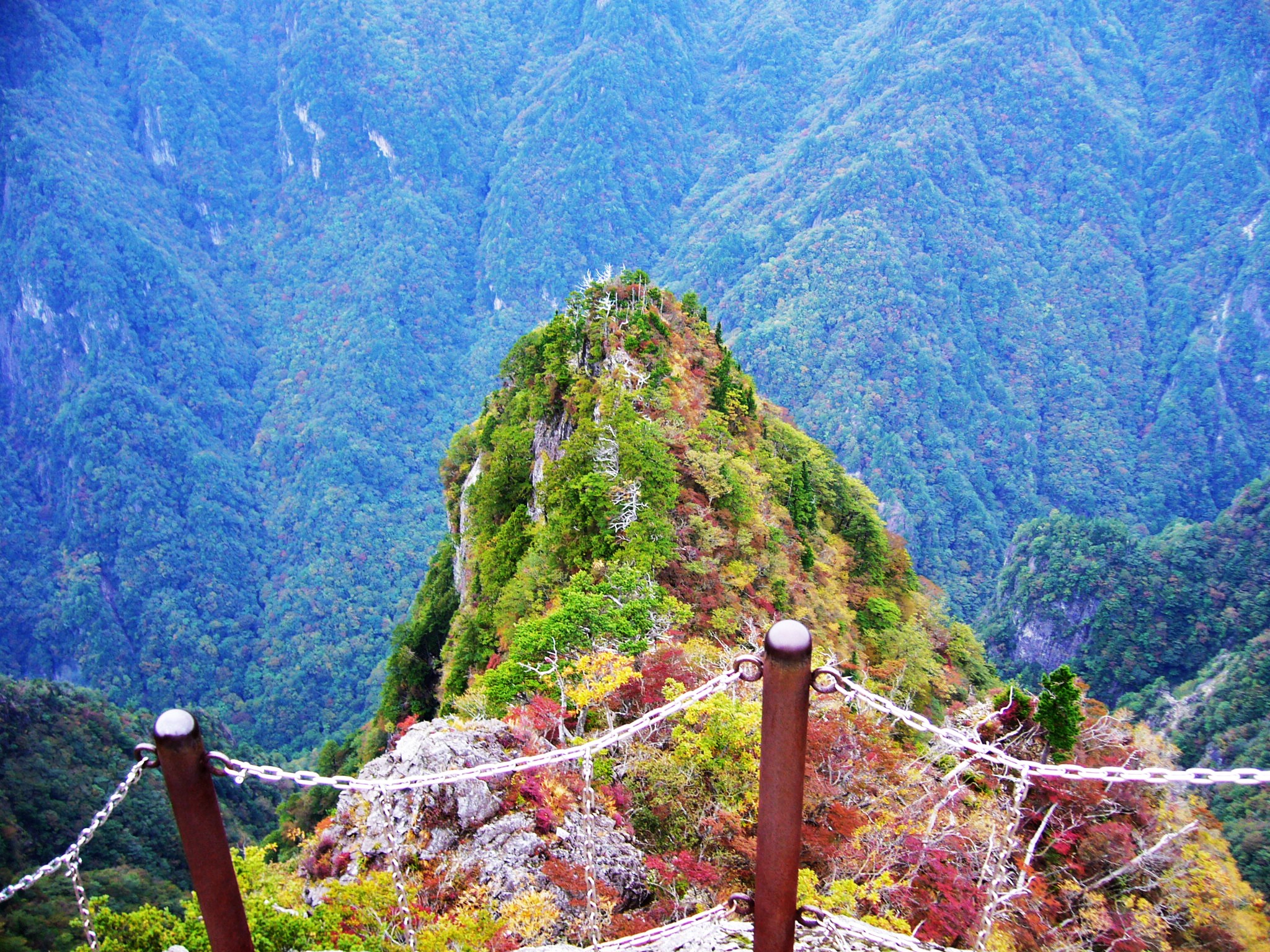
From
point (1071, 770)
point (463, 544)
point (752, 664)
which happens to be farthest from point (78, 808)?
point (1071, 770)

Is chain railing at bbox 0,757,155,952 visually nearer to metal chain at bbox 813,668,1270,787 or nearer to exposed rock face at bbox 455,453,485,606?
metal chain at bbox 813,668,1270,787

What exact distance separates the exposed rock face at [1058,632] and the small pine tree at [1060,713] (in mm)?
76617

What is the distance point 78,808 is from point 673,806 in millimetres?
47921

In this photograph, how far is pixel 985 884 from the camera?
776cm

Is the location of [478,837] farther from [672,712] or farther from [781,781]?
[781,781]

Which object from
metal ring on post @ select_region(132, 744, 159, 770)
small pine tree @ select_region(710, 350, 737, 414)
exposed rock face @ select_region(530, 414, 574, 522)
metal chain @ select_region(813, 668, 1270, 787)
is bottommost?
metal chain @ select_region(813, 668, 1270, 787)

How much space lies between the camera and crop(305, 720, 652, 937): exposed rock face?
8.03 metres

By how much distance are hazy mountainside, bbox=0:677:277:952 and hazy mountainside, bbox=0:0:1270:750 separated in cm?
3779

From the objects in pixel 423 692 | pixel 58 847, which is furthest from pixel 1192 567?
pixel 58 847

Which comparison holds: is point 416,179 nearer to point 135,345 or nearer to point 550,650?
point 135,345

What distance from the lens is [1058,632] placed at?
3105 inches

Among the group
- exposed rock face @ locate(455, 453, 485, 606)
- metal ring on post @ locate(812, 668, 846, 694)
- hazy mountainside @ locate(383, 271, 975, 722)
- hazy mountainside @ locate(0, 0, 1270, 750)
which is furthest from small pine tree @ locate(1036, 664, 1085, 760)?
hazy mountainside @ locate(0, 0, 1270, 750)

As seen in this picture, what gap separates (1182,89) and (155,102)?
267024mm

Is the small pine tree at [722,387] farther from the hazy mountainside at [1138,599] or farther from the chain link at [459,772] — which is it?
the hazy mountainside at [1138,599]
